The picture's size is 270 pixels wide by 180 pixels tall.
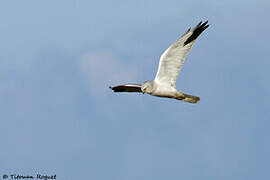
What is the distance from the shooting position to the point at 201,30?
32844 millimetres

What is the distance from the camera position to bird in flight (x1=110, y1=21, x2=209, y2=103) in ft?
107

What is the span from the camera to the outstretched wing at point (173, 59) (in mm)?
32469

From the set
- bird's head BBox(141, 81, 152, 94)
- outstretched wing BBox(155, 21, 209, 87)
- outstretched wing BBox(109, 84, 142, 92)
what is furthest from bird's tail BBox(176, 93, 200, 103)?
outstretched wing BBox(109, 84, 142, 92)

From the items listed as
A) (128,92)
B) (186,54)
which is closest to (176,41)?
(186,54)

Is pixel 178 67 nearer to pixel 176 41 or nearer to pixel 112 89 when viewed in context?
pixel 176 41

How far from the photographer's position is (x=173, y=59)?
3247 centimetres

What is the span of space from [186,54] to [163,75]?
93cm

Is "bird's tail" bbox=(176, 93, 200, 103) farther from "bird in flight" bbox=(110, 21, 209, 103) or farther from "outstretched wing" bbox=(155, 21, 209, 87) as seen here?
"outstretched wing" bbox=(155, 21, 209, 87)

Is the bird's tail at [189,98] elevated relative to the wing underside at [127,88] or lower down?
lower down

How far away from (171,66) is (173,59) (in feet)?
0.73

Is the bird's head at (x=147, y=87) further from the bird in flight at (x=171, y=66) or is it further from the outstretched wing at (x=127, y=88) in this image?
the outstretched wing at (x=127, y=88)

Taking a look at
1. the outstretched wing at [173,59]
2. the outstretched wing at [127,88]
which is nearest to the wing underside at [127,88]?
the outstretched wing at [127,88]

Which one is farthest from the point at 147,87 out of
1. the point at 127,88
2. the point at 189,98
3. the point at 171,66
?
the point at 127,88

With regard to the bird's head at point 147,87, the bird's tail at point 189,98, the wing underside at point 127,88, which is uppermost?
the wing underside at point 127,88
